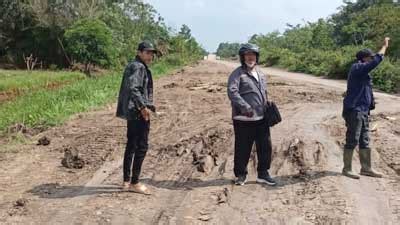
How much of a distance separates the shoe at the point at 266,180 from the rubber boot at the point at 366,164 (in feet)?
4.29

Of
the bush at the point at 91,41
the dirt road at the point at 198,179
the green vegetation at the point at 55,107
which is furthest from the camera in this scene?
the bush at the point at 91,41

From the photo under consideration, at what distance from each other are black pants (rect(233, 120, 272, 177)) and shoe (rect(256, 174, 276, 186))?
4 centimetres

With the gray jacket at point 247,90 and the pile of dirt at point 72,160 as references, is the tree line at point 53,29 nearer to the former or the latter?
the pile of dirt at point 72,160

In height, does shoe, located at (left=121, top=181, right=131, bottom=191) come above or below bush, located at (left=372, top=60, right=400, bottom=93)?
below

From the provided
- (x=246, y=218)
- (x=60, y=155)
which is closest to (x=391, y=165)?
(x=246, y=218)

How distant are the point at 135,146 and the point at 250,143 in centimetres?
149

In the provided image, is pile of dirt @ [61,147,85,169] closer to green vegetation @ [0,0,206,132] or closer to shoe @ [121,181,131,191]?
shoe @ [121,181,131,191]

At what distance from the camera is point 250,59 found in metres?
7.12

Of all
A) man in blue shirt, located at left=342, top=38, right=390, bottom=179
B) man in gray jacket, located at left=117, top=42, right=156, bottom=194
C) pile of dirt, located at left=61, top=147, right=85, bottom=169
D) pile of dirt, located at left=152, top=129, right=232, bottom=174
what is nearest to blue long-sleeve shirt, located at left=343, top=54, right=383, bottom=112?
man in blue shirt, located at left=342, top=38, right=390, bottom=179

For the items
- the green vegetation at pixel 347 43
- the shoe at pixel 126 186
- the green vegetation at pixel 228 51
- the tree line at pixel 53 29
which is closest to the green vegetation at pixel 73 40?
the tree line at pixel 53 29

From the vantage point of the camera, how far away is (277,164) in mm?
8461

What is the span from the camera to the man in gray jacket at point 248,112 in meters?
7.09

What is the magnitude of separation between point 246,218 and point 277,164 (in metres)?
2.41

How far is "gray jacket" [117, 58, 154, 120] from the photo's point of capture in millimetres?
6723
